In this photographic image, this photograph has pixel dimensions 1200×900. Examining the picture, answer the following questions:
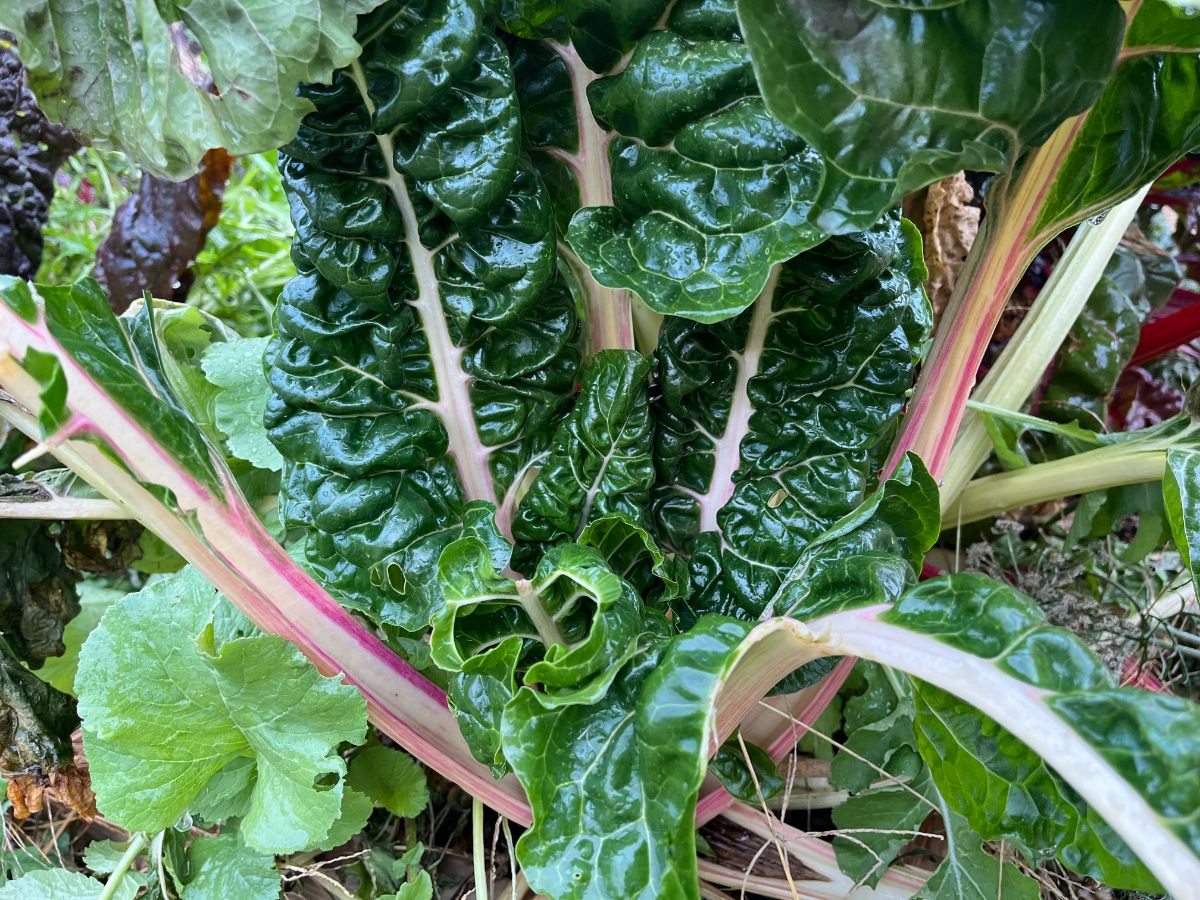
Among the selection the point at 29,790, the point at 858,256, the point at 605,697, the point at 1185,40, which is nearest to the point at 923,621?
the point at 605,697

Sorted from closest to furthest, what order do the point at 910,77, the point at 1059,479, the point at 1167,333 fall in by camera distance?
the point at 910,77
the point at 1059,479
the point at 1167,333

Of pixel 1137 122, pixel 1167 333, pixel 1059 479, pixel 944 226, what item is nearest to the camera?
pixel 1137 122

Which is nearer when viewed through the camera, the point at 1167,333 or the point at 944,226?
the point at 944,226

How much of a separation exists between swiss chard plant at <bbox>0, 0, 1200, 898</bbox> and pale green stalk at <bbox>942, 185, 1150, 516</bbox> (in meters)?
0.19

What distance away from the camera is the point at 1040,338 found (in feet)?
4.23

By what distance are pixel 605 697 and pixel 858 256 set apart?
0.48 m

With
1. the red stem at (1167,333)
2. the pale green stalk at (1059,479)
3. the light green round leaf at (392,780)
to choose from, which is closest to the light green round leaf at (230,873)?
the light green round leaf at (392,780)

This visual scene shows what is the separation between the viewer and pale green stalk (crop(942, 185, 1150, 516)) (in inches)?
50.4

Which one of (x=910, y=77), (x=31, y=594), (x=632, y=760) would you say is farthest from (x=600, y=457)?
(x=31, y=594)

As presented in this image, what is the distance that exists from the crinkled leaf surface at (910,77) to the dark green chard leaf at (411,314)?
28cm

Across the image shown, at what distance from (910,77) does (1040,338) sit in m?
0.81

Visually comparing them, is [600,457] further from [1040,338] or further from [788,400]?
[1040,338]

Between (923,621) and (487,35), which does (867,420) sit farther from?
(487,35)

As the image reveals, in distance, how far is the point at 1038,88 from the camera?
2.08 feet
